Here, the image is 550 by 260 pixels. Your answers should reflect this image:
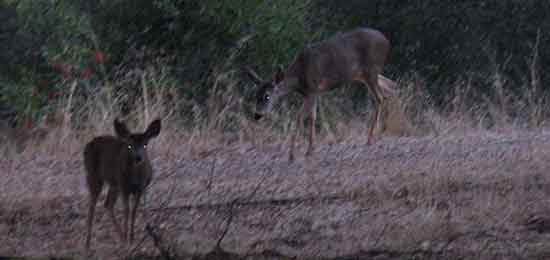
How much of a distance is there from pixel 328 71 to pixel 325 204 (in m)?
4.45

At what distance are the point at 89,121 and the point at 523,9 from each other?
25.8 feet

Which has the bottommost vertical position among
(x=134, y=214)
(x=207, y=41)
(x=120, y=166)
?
(x=207, y=41)

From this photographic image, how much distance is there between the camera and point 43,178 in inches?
420

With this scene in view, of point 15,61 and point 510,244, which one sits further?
point 15,61

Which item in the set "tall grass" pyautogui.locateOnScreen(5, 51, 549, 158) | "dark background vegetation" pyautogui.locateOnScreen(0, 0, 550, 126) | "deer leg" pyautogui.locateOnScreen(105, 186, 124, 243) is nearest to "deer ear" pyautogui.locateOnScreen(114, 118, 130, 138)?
"deer leg" pyautogui.locateOnScreen(105, 186, 124, 243)

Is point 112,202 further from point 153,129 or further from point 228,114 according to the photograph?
point 228,114

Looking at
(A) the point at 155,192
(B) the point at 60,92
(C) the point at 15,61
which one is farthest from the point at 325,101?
(A) the point at 155,192

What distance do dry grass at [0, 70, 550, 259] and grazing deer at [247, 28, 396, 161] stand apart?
1.48ft

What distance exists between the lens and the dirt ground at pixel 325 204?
711 cm

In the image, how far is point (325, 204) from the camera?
27.0 ft

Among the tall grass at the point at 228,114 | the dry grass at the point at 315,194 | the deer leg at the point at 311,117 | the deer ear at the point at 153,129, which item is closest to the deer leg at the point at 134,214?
the dry grass at the point at 315,194

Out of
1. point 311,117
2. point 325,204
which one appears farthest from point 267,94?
point 325,204

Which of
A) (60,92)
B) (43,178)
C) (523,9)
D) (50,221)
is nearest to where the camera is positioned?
(50,221)

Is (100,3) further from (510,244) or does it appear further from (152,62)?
(510,244)
